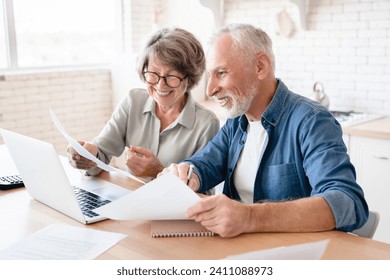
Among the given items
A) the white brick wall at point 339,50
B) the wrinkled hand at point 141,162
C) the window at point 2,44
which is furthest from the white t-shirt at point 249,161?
the window at point 2,44

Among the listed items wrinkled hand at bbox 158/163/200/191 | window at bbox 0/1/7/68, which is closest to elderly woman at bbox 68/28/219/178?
wrinkled hand at bbox 158/163/200/191

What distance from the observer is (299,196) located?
5.29 ft

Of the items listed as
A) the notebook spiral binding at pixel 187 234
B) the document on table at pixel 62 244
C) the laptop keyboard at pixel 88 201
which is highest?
the notebook spiral binding at pixel 187 234

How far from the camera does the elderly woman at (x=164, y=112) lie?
2053mm

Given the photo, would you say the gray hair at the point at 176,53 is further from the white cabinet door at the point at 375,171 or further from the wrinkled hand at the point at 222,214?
the white cabinet door at the point at 375,171

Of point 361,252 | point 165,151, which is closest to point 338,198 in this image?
point 361,252

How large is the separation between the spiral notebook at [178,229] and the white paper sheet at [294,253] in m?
0.26

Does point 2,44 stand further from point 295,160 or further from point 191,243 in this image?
point 191,243

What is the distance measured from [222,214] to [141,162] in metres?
0.69

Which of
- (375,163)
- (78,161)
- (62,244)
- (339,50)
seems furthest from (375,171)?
(62,244)

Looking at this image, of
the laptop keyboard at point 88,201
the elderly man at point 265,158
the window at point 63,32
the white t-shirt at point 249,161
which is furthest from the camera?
the window at point 63,32

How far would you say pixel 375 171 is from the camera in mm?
2768

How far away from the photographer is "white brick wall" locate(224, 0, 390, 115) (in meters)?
3.24

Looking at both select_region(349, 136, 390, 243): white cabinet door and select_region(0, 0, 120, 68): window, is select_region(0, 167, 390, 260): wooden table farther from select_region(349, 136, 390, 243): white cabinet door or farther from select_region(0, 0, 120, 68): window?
select_region(0, 0, 120, 68): window
